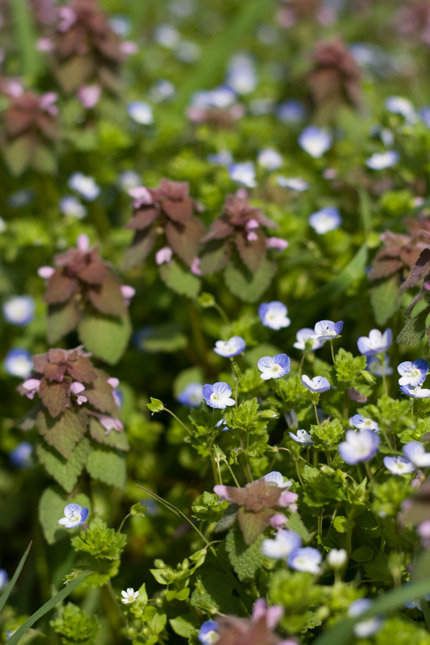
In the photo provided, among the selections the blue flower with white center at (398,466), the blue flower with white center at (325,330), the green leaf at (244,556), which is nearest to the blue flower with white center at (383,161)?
the blue flower with white center at (325,330)

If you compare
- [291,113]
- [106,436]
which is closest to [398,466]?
[106,436]

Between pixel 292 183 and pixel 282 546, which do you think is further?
pixel 292 183

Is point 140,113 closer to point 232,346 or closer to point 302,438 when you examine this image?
point 232,346

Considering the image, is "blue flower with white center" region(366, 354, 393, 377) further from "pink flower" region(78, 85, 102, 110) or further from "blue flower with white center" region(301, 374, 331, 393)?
"pink flower" region(78, 85, 102, 110)

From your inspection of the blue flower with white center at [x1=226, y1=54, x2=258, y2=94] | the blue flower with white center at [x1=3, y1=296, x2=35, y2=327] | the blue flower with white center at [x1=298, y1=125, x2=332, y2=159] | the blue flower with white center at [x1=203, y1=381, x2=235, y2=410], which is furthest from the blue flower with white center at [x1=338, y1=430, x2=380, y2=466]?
the blue flower with white center at [x1=226, y1=54, x2=258, y2=94]

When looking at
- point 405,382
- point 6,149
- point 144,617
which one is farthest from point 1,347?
point 405,382

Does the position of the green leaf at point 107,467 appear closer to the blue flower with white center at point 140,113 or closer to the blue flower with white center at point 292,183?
the blue flower with white center at point 292,183

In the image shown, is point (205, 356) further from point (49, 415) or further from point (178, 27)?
point (178, 27)
